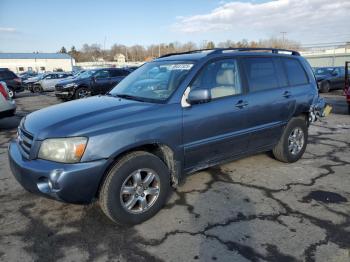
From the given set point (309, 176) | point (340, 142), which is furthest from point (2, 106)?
point (340, 142)

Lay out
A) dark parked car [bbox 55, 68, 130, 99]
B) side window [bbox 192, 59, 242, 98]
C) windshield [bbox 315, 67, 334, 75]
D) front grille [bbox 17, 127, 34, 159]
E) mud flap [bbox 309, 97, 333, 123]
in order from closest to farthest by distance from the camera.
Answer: front grille [bbox 17, 127, 34, 159], side window [bbox 192, 59, 242, 98], mud flap [bbox 309, 97, 333, 123], dark parked car [bbox 55, 68, 130, 99], windshield [bbox 315, 67, 334, 75]

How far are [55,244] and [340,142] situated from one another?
6124 mm

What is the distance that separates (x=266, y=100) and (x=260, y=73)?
0.41 meters

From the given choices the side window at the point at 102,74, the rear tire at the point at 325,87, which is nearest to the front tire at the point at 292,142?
the side window at the point at 102,74

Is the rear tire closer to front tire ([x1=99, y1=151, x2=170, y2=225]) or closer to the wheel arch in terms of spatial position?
the wheel arch

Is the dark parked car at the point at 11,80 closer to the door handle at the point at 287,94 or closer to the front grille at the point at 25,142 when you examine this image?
the front grille at the point at 25,142

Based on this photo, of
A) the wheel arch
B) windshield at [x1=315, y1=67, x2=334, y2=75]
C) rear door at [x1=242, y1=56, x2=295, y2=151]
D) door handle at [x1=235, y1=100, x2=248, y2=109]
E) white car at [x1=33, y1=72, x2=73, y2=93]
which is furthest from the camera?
white car at [x1=33, y1=72, x2=73, y2=93]

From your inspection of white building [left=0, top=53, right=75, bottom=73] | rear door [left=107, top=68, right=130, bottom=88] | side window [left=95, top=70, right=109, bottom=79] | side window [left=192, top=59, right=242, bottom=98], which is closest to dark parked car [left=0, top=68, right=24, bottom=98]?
side window [left=95, top=70, right=109, bottom=79]

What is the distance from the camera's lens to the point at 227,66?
14.5ft

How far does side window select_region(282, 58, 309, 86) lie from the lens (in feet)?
17.4

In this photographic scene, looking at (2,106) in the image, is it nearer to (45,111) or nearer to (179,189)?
(45,111)

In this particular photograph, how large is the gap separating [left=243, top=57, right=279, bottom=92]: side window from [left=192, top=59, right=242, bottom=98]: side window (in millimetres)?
245

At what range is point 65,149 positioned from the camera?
313cm

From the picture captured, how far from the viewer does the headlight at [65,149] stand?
10.2 feet
